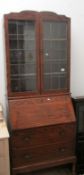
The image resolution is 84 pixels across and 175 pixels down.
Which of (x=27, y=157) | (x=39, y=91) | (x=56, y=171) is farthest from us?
(x=56, y=171)

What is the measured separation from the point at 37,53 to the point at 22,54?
177 millimetres

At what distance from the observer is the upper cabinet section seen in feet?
8.26

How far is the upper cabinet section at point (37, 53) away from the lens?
2518mm

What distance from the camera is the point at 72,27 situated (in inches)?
120

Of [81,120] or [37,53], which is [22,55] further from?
[81,120]

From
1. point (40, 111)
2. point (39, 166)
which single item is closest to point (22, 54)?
point (40, 111)

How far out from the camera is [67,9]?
117 inches

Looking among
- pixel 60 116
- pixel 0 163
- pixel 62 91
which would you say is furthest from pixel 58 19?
pixel 0 163

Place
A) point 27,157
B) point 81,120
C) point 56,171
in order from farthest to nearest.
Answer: point 56,171
point 81,120
point 27,157

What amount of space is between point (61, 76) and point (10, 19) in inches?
36.0

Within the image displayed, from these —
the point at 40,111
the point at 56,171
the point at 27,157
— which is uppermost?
the point at 40,111

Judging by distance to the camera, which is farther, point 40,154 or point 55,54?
point 55,54

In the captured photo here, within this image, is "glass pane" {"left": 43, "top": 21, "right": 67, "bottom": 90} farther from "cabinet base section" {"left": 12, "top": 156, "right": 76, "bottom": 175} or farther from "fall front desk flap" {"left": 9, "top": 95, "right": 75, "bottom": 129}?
"cabinet base section" {"left": 12, "top": 156, "right": 76, "bottom": 175}

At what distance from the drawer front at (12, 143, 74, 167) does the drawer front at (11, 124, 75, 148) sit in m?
0.06
